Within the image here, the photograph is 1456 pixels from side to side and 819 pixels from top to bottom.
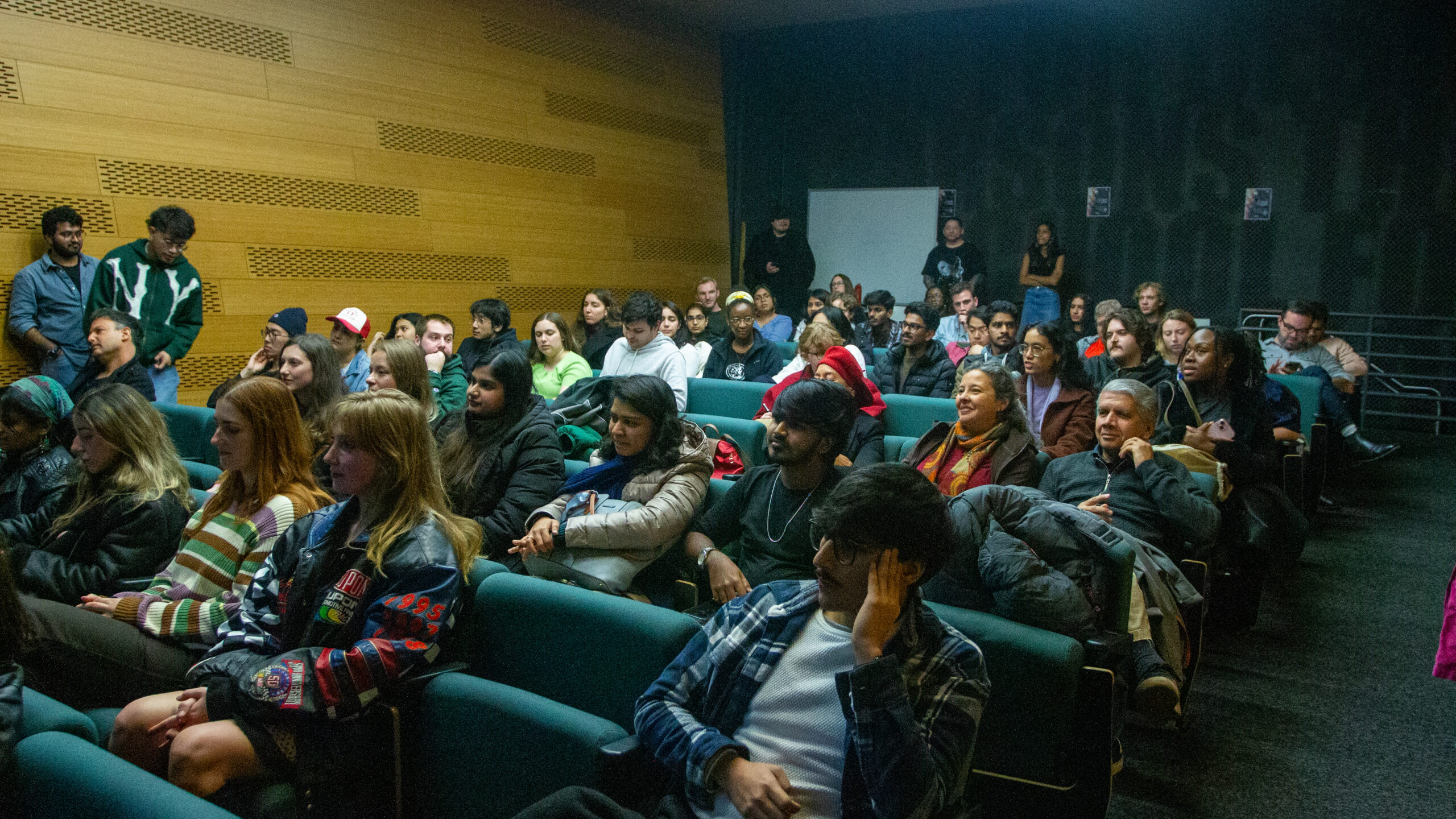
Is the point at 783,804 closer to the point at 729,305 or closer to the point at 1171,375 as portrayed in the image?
the point at 1171,375

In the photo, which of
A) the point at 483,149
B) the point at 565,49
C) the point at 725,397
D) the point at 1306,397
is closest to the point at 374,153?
the point at 483,149

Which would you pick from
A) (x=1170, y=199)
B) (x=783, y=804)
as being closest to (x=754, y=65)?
(x=1170, y=199)

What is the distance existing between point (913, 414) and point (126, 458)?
3.13m

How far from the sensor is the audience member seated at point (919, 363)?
5195 millimetres

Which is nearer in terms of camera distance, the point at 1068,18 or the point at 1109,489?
the point at 1109,489

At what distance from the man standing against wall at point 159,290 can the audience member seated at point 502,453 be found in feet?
9.80

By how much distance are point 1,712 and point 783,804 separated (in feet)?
4.04

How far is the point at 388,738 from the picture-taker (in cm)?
190

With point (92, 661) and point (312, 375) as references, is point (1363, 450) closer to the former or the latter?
point (312, 375)

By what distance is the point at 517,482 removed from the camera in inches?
117

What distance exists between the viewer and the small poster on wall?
8.80 m

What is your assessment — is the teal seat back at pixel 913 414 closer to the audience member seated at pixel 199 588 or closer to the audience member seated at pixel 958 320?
the audience member seated at pixel 199 588

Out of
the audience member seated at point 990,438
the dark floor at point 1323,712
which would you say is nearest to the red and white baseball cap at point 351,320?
the audience member seated at point 990,438

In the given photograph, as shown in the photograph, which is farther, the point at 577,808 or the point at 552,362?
the point at 552,362
